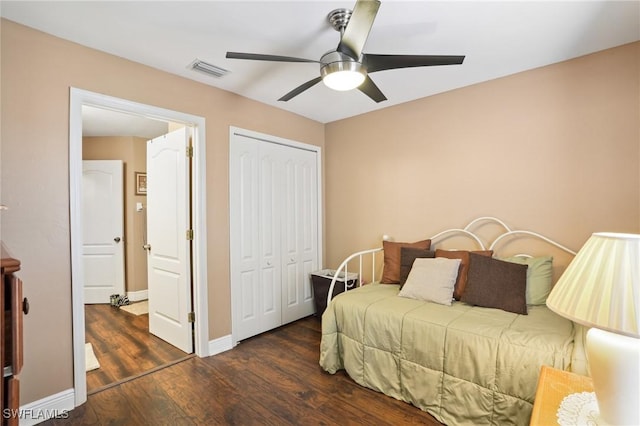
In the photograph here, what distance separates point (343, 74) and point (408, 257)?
5.67 feet

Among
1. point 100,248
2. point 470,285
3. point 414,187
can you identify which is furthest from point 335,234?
point 100,248

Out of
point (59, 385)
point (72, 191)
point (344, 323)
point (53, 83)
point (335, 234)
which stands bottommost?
point (59, 385)

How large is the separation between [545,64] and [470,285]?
190 cm

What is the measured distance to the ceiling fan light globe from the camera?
173 cm

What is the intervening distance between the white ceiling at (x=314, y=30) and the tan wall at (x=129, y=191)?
2.72 m

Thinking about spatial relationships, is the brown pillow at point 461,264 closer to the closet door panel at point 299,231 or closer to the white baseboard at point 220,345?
the closet door panel at point 299,231

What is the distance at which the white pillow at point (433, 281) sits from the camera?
7.81 ft

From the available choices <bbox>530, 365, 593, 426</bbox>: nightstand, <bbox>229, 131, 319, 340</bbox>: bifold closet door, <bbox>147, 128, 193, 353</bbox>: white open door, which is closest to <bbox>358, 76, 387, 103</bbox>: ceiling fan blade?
<bbox>229, 131, 319, 340</bbox>: bifold closet door

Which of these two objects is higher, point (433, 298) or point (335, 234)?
point (335, 234)

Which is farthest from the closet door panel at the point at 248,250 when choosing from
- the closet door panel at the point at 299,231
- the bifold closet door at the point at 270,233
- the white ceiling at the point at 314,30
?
the white ceiling at the point at 314,30

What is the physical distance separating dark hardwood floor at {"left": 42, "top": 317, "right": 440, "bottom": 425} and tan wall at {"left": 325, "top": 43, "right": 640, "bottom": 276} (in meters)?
1.69

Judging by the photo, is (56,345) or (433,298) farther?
(433,298)

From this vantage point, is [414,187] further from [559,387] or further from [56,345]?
[56,345]

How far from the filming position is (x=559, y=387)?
1314mm
